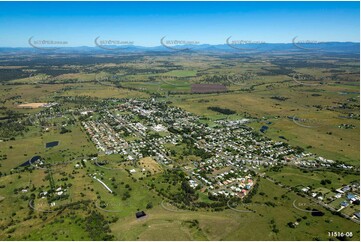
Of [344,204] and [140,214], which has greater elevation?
[344,204]

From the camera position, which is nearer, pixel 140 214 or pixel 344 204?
pixel 140 214

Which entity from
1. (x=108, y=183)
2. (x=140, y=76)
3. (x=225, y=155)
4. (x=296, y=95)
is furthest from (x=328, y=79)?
(x=108, y=183)

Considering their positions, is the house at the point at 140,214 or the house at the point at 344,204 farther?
the house at the point at 344,204

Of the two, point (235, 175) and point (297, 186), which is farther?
point (235, 175)

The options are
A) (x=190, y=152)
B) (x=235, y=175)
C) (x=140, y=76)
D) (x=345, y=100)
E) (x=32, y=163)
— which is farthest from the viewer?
(x=140, y=76)

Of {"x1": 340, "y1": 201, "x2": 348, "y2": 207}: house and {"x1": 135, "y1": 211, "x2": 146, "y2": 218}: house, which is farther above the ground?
{"x1": 340, "y1": 201, "x2": 348, "y2": 207}: house

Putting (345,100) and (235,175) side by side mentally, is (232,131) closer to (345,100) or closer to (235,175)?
(235,175)

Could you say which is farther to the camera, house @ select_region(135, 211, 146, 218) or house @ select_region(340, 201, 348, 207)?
house @ select_region(340, 201, 348, 207)

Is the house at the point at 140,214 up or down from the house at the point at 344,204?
down

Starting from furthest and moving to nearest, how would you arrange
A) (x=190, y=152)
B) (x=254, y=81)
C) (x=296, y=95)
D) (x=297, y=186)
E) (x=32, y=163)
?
(x=254, y=81), (x=296, y=95), (x=190, y=152), (x=32, y=163), (x=297, y=186)

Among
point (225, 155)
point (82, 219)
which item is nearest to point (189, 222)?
point (82, 219)
